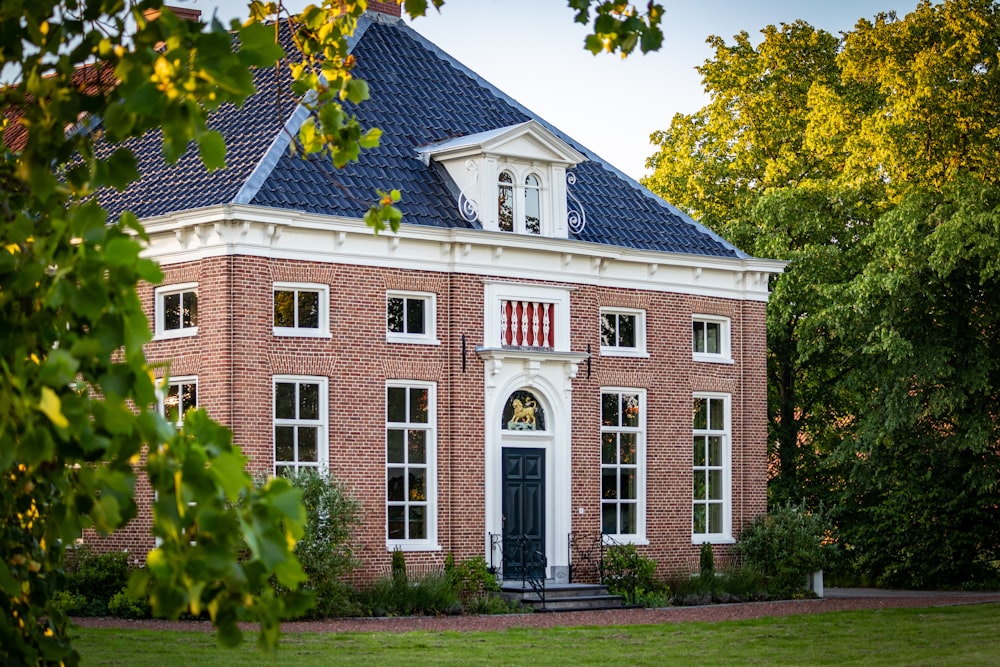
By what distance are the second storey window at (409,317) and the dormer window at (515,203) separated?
5.92ft

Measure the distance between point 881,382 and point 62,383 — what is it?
2773 cm

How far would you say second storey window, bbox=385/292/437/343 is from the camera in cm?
2317

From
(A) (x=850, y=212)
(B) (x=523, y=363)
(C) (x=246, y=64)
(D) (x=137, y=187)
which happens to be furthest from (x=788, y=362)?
(C) (x=246, y=64)

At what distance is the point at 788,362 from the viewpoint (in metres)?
34.7

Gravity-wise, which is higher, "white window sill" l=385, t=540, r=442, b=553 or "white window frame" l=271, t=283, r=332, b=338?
"white window frame" l=271, t=283, r=332, b=338

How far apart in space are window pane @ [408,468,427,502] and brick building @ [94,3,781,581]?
0.02 meters

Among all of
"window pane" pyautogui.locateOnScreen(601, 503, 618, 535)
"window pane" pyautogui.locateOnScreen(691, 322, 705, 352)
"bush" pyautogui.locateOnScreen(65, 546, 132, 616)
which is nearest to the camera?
"bush" pyautogui.locateOnScreen(65, 546, 132, 616)

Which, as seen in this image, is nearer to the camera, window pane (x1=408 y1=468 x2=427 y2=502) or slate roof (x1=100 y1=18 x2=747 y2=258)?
slate roof (x1=100 y1=18 x2=747 y2=258)

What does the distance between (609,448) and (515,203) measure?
15.1 feet

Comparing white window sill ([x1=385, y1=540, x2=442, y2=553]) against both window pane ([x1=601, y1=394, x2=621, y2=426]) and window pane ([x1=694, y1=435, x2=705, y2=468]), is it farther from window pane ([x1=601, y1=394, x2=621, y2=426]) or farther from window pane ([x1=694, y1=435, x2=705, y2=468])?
window pane ([x1=694, y1=435, x2=705, y2=468])

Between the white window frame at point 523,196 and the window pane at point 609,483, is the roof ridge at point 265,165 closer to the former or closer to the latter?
the white window frame at point 523,196

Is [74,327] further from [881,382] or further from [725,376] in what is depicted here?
[881,382]

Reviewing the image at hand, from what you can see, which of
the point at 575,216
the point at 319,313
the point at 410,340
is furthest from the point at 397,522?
the point at 575,216

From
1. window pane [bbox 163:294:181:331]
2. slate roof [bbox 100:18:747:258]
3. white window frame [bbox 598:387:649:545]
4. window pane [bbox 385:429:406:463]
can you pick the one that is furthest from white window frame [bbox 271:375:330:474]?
white window frame [bbox 598:387:649:545]
